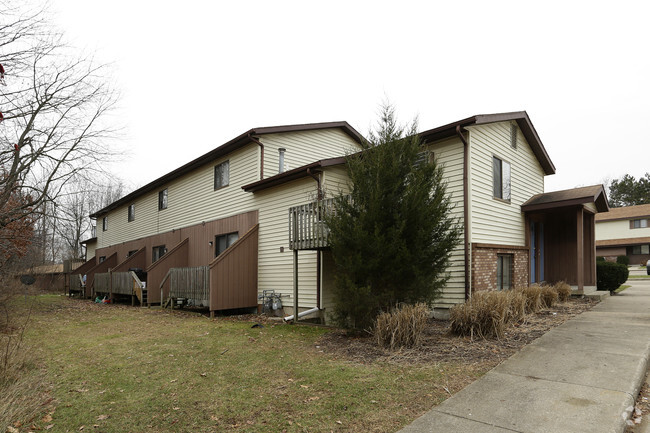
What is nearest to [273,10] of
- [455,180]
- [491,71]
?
[455,180]

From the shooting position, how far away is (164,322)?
11.4 metres

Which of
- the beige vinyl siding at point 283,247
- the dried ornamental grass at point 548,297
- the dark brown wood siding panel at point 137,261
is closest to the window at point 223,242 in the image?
the beige vinyl siding at point 283,247

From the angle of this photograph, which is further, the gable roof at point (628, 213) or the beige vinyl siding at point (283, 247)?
the gable roof at point (628, 213)

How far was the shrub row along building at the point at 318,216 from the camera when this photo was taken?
1024 centimetres

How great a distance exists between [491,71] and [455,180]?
42.6 ft

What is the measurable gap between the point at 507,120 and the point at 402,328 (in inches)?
318

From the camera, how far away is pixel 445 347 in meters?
6.62

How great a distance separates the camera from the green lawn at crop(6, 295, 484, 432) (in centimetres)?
399

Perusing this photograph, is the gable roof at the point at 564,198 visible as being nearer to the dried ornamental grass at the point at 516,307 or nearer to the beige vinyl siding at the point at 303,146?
the dried ornamental grass at the point at 516,307

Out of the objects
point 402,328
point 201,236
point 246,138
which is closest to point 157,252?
point 201,236

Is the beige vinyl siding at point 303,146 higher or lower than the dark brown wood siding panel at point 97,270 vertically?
higher

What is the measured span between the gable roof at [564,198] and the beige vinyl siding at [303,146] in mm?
6265

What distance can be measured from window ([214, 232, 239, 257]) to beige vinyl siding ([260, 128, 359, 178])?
10.2 feet

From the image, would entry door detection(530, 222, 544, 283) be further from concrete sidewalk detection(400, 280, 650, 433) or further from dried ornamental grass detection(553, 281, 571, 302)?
concrete sidewalk detection(400, 280, 650, 433)
